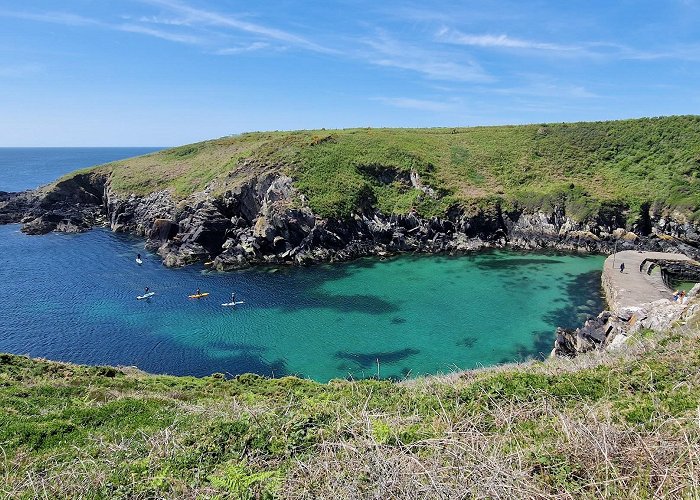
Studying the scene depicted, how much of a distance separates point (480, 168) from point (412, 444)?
8080cm

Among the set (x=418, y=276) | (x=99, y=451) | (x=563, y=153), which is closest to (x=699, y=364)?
(x=99, y=451)

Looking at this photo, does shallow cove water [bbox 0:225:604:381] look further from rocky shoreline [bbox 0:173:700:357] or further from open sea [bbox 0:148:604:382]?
rocky shoreline [bbox 0:173:700:357]

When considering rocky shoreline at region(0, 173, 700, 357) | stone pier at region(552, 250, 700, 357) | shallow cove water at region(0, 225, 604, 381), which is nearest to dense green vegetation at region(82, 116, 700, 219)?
rocky shoreline at region(0, 173, 700, 357)

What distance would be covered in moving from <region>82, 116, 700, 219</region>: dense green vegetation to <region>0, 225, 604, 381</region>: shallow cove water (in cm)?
1449

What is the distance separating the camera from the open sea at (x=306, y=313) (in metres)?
33.3

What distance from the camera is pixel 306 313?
4219 centimetres

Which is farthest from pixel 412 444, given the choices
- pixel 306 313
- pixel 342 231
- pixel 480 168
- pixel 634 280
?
pixel 480 168

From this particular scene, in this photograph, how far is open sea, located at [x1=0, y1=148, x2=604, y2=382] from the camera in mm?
33344

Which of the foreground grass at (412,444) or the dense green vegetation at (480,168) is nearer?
the foreground grass at (412,444)

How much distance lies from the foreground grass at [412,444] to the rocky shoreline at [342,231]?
45434 millimetres

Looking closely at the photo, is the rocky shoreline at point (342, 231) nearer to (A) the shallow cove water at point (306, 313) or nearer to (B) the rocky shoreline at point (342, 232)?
(B) the rocky shoreline at point (342, 232)

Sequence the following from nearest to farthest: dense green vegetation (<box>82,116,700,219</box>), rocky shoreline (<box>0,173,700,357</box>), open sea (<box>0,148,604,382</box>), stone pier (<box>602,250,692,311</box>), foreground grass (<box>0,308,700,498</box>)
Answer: foreground grass (<box>0,308,700,498</box>)
open sea (<box>0,148,604,382</box>)
stone pier (<box>602,250,692,311</box>)
rocky shoreline (<box>0,173,700,357</box>)
dense green vegetation (<box>82,116,700,219</box>)

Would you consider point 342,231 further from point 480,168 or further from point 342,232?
point 480,168

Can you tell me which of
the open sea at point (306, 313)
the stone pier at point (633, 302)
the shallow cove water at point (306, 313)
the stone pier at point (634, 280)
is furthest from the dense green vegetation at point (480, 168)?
the stone pier at point (633, 302)
